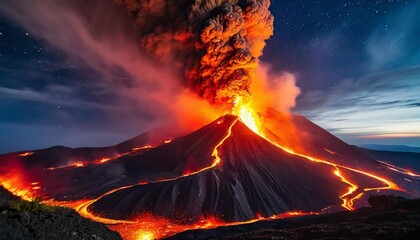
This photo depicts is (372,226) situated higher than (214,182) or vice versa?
(214,182)

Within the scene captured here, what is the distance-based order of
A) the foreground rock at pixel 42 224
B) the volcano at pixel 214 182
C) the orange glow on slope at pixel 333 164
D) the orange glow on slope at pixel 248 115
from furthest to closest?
the orange glow on slope at pixel 248 115, the orange glow on slope at pixel 333 164, the volcano at pixel 214 182, the foreground rock at pixel 42 224

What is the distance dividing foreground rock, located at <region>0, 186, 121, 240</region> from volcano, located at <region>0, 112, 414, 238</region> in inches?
559

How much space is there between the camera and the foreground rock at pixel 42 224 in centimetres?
630

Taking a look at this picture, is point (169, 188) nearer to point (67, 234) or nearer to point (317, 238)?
point (317, 238)

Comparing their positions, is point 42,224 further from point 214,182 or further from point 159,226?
point 214,182

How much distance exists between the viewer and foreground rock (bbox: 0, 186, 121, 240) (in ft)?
20.7

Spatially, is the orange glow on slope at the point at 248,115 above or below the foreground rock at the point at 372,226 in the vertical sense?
above

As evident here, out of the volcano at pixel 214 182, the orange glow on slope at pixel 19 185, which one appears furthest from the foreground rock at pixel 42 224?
the orange glow on slope at pixel 19 185

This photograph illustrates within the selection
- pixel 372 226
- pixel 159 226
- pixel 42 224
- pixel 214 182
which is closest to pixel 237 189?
pixel 214 182

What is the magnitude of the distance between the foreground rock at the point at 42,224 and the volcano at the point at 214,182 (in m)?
14.2

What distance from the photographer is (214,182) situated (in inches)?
1163

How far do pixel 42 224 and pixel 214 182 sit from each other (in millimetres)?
23451

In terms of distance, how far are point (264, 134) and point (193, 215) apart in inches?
1088

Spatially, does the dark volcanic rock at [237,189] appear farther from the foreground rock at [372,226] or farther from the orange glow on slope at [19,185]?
the orange glow on slope at [19,185]
